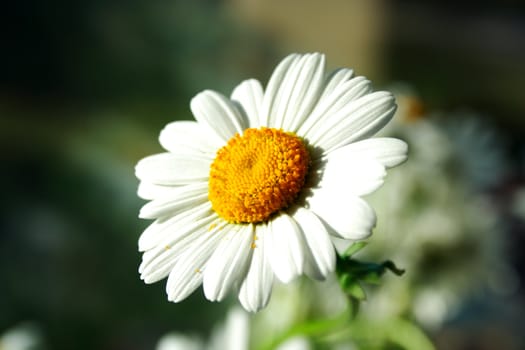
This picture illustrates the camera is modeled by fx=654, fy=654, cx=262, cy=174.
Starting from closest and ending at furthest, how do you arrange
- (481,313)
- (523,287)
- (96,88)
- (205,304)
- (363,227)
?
(363,227) → (481,313) → (523,287) → (205,304) → (96,88)

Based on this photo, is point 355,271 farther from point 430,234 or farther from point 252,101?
point 430,234

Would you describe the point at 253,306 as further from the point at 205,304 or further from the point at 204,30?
the point at 204,30

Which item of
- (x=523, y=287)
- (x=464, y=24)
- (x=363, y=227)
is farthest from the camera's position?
(x=464, y=24)

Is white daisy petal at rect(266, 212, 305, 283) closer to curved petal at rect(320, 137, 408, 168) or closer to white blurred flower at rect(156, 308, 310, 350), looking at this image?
curved petal at rect(320, 137, 408, 168)

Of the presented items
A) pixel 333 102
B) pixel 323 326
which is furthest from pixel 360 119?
pixel 323 326

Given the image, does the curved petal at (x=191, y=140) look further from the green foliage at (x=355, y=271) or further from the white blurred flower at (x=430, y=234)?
the white blurred flower at (x=430, y=234)

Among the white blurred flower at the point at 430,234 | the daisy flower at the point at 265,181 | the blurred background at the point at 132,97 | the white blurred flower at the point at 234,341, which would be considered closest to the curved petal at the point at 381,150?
the daisy flower at the point at 265,181

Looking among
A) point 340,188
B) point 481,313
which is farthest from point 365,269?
point 481,313
